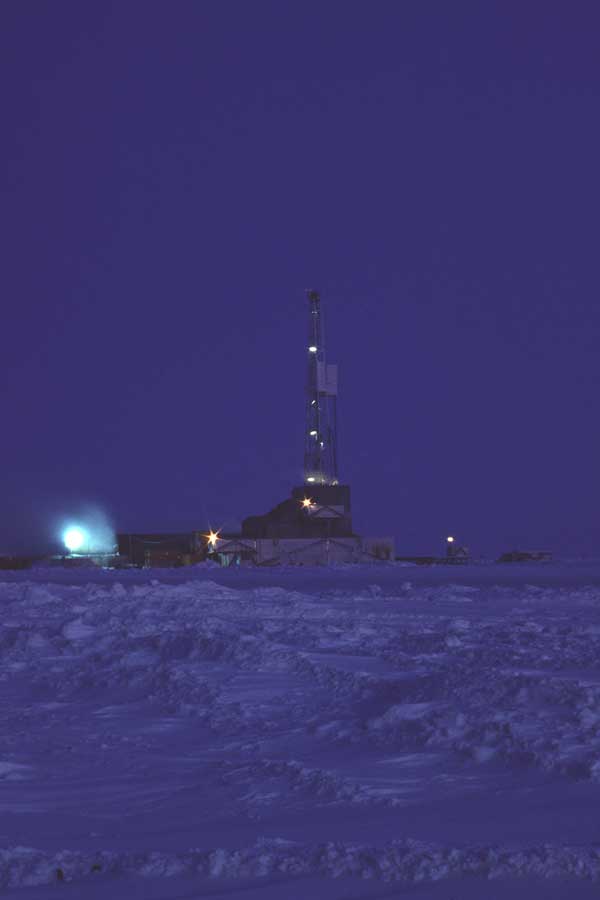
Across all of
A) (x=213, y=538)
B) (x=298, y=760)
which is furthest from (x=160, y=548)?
(x=298, y=760)

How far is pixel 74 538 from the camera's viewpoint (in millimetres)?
53625

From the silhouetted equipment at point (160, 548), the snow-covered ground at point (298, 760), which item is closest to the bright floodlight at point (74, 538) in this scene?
the silhouetted equipment at point (160, 548)

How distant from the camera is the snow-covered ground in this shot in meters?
3.45

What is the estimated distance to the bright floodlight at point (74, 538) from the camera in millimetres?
53156

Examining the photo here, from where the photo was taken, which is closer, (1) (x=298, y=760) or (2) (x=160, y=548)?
(1) (x=298, y=760)

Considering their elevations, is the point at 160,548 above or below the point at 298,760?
above

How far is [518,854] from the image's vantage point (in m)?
3.47

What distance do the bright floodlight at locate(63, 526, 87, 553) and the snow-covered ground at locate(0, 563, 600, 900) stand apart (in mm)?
44729

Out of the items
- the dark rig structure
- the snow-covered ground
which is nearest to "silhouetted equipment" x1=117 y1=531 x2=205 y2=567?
the dark rig structure

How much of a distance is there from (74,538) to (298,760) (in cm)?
5048

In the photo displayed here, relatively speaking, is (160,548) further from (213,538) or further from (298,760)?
(298,760)

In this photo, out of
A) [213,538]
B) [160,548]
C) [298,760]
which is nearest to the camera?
[298,760]

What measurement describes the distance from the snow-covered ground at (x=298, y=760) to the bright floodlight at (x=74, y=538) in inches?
1761

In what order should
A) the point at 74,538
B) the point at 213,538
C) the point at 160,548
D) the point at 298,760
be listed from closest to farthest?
the point at 298,760, the point at 213,538, the point at 160,548, the point at 74,538
